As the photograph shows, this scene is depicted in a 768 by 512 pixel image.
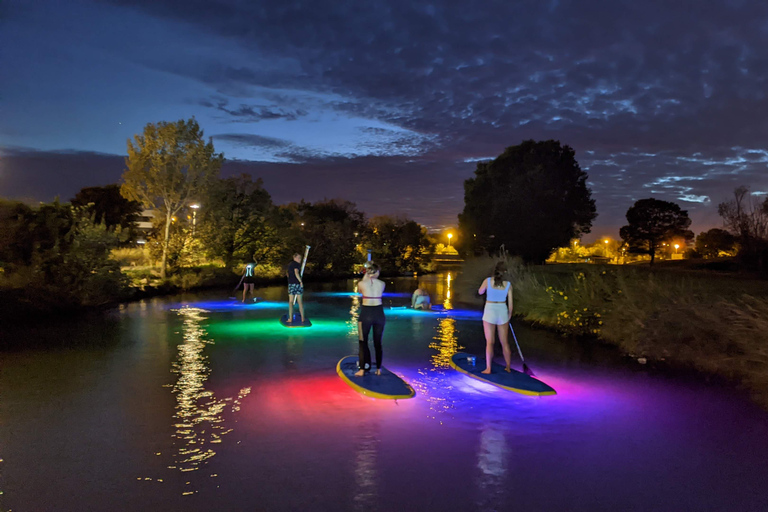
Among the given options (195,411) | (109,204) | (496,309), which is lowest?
(195,411)

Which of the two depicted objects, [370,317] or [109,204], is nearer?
[370,317]

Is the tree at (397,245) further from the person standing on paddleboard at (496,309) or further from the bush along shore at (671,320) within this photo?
the person standing on paddleboard at (496,309)

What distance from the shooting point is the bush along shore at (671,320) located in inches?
423

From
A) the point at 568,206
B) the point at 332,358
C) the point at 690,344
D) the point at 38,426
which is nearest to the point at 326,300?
the point at 332,358

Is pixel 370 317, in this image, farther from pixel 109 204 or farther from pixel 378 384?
pixel 109 204

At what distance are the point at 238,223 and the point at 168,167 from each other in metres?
11.4

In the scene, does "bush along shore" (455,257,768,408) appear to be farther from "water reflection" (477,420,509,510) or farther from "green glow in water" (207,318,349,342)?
"green glow in water" (207,318,349,342)

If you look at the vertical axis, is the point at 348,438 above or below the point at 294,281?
below

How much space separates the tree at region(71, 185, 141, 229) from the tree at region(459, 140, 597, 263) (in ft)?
155

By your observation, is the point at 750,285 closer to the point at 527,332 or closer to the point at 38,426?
the point at 527,332

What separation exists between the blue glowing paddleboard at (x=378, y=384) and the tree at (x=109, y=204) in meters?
75.9

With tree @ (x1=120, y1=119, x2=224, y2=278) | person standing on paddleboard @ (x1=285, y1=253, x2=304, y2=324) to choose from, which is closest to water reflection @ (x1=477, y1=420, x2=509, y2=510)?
person standing on paddleboard @ (x1=285, y1=253, x2=304, y2=324)

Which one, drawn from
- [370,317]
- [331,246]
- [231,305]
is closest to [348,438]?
[370,317]

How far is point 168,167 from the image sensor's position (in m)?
35.1
